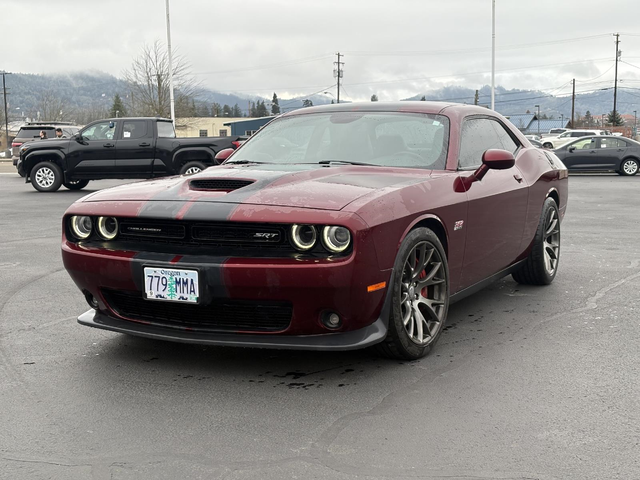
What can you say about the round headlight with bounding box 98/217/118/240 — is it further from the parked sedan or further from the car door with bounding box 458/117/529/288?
the parked sedan

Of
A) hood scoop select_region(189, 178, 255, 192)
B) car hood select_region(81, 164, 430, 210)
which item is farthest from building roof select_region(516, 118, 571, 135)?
hood scoop select_region(189, 178, 255, 192)

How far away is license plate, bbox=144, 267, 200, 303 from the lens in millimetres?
3684

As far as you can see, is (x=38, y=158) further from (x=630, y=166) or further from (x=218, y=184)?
(x=630, y=166)

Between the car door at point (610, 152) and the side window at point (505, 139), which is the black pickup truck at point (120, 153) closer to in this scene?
the side window at point (505, 139)

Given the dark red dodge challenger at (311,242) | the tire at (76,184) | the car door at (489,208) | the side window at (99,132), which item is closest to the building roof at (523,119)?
the tire at (76,184)

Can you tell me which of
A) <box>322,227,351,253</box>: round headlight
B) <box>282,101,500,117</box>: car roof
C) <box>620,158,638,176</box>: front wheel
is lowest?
<box>620,158,638,176</box>: front wheel

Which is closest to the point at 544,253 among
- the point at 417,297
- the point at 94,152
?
the point at 417,297

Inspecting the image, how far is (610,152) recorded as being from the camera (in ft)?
78.8

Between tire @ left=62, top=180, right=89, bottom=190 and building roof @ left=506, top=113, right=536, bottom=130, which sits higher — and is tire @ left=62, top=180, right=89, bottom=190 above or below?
below

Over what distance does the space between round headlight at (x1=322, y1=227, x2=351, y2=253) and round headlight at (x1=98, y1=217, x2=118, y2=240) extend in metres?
1.24

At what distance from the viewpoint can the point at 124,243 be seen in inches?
158

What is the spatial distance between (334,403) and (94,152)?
49.4 feet

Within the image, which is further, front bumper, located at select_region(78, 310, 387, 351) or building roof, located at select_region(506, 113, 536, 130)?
building roof, located at select_region(506, 113, 536, 130)

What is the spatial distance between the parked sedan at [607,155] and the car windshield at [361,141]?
2026cm
